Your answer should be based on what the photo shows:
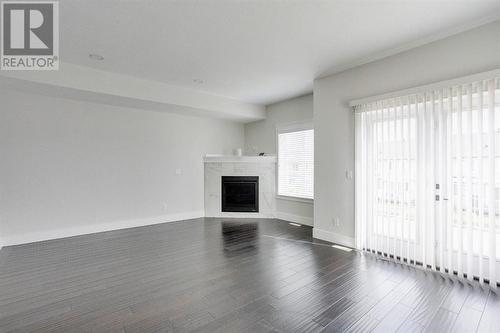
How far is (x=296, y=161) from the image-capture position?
5992 mm

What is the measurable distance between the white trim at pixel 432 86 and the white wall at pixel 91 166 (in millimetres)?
4080

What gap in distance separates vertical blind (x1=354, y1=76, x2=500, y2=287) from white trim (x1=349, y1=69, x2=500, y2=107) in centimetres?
4

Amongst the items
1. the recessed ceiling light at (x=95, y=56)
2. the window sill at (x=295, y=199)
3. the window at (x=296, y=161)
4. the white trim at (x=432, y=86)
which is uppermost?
the recessed ceiling light at (x=95, y=56)

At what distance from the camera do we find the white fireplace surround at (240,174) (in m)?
6.43

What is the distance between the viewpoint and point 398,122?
342 cm

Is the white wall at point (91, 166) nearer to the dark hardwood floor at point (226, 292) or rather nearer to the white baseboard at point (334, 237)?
the dark hardwood floor at point (226, 292)

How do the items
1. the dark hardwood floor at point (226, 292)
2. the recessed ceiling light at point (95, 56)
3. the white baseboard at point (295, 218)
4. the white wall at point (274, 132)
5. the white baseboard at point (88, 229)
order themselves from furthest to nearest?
the white wall at point (274, 132) < the white baseboard at point (295, 218) < the white baseboard at point (88, 229) < the recessed ceiling light at point (95, 56) < the dark hardwood floor at point (226, 292)

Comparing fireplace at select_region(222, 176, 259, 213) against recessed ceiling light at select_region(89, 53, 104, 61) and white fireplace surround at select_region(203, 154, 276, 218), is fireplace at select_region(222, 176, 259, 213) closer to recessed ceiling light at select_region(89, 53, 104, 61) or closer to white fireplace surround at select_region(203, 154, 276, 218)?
white fireplace surround at select_region(203, 154, 276, 218)

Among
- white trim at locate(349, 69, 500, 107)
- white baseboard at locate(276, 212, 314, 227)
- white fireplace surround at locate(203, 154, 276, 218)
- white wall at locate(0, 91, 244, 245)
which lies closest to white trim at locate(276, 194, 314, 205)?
white fireplace surround at locate(203, 154, 276, 218)

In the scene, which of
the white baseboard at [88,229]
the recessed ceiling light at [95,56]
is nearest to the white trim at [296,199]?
the white baseboard at [88,229]

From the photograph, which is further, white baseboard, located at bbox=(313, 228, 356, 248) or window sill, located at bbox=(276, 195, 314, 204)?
window sill, located at bbox=(276, 195, 314, 204)

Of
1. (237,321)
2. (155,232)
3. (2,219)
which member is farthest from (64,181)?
(237,321)

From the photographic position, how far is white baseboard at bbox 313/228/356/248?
4.00m

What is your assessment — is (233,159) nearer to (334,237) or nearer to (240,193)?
(240,193)
